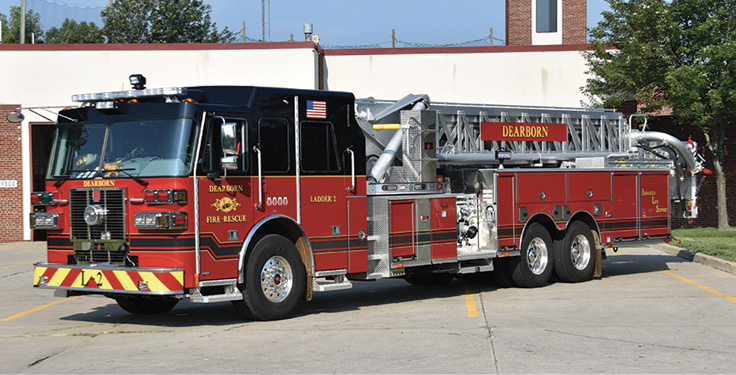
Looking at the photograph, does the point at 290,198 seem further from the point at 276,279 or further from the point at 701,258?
the point at 701,258

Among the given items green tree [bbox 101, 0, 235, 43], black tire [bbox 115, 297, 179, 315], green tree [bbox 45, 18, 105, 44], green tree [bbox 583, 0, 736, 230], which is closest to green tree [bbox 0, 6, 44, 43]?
green tree [bbox 45, 18, 105, 44]

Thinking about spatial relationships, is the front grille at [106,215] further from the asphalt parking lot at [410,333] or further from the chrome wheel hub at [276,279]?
the chrome wheel hub at [276,279]

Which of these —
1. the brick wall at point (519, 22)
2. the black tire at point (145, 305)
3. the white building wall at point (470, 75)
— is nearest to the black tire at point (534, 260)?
the black tire at point (145, 305)

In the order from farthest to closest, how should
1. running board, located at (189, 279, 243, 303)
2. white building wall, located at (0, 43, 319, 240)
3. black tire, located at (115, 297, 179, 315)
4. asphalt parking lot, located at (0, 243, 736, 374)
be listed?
white building wall, located at (0, 43, 319, 240), black tire, located at (115, 297, 179, 315), running board, located at (189, 279, 243, 303), asphalt parking lot, located at (0, 243, 736, 374)

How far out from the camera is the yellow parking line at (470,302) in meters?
11.6

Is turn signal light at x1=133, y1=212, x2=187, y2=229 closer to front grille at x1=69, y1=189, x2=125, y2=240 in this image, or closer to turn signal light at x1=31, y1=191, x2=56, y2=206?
front grille at x1=69, y1=189, x2=125, y2=240

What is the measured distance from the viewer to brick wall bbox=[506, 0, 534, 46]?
3625cm

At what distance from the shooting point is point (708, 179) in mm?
30562

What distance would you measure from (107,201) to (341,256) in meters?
3.12

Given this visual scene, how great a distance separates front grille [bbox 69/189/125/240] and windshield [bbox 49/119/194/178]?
230mm

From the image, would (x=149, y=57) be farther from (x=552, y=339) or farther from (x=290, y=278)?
(x=552, y=339)

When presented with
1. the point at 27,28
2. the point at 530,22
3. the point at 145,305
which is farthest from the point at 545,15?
the point at 27,28

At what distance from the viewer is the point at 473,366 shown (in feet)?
26.4

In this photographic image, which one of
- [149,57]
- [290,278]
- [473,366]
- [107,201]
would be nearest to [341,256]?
[290,278]
